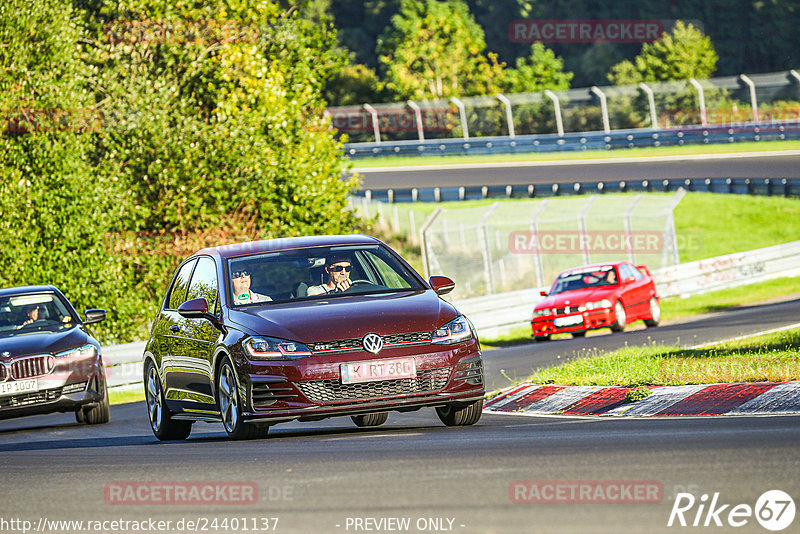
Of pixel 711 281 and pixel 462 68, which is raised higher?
pixel 462 68

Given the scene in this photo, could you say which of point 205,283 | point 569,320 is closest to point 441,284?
point 205,283

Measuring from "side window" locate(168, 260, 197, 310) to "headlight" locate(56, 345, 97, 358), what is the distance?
10.5 ft

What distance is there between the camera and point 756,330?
2014 cm

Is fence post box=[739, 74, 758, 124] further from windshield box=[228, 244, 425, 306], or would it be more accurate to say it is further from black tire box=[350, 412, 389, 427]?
windshield box=[228, 244, 425, 306]

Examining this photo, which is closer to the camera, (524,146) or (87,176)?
(87,176)

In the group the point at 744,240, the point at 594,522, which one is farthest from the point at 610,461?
the point at 744,240

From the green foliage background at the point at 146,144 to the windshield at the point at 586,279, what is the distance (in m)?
6.57

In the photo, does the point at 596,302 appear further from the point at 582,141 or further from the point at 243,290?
the point at 582,141

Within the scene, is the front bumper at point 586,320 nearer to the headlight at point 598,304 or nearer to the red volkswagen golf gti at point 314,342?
the headlight at point 598,304

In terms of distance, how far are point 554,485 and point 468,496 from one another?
432 millimetres

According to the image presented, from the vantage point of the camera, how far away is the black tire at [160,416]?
37.0ft

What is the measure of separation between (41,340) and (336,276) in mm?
5576

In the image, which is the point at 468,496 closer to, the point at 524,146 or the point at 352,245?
the point at 352,245

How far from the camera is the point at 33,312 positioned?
15.4 meters
